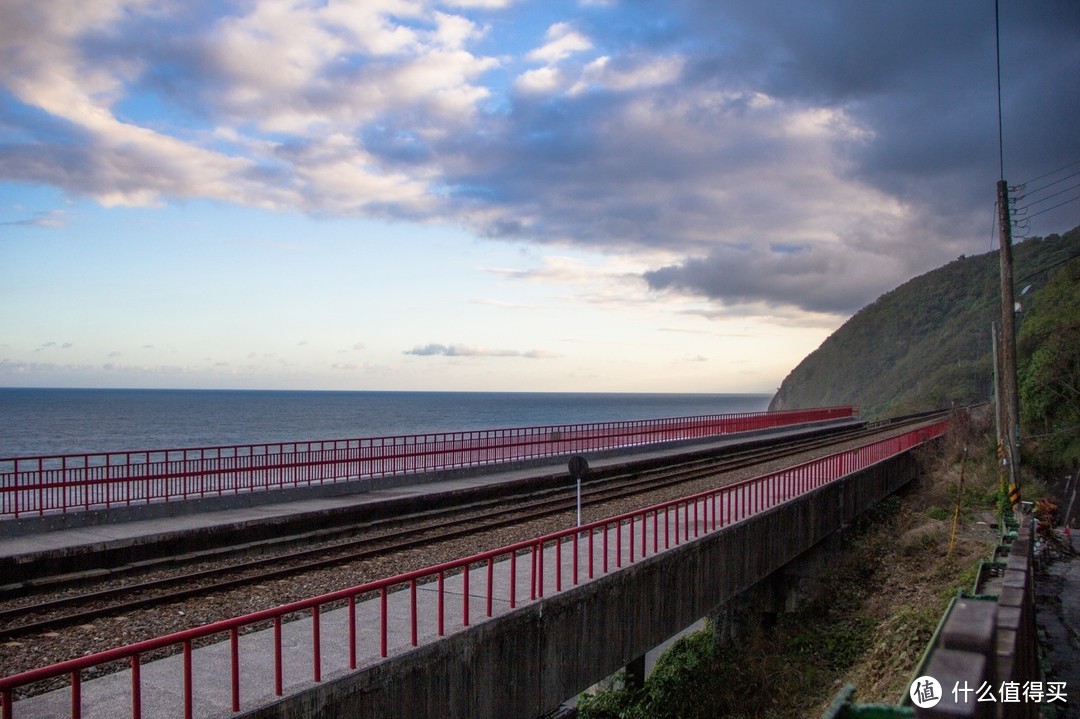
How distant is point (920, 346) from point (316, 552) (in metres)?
116

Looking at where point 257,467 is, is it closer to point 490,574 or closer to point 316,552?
point 316,552

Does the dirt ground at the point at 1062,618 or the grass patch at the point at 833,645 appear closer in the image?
the dirt ground at the point at 1062,618

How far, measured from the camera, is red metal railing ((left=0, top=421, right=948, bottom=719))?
6238mm

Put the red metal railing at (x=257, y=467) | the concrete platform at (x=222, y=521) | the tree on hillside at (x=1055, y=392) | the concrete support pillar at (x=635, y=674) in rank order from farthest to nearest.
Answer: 1. the tree on hillside at (x=1055, y=392)
2. the red metal railing at (x=257, y=467)
3. the concrete support pillar at (x=635, y=674)
4. the concrete platform at (x=222, y=521)

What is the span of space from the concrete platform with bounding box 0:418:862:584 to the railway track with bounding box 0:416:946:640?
0.56 m

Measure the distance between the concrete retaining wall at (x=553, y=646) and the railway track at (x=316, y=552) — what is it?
4.94 metres

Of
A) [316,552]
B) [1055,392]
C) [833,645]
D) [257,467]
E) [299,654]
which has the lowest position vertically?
[833,645]

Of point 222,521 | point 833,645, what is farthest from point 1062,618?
point 222,521

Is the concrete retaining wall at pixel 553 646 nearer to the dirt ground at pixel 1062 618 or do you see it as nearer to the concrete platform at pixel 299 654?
the concrete platform at pixel 299 654

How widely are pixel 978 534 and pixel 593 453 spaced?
13302mm

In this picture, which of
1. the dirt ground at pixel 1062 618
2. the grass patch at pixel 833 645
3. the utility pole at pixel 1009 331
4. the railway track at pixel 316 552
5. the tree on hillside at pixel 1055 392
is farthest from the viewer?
the tree on hillside at pixel 1055 392

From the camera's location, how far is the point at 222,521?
16.1 metres

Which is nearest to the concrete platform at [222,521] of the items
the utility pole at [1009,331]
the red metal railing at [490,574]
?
the red metal railing at [490,574]

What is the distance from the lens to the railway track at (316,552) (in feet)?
36.2
